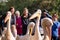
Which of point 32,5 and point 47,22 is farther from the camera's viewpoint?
point 32,5

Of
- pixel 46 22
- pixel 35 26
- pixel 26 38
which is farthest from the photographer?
pixel 35 26

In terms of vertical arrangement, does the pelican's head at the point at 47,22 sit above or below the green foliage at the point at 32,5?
above

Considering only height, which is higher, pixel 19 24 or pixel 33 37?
pixel 33 37

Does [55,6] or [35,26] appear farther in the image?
[55,6]

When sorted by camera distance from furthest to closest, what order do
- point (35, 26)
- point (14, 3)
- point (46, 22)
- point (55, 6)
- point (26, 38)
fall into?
point (14, 3), point (55, 6), point (35, 26), point (26, 38), point (46, 22)

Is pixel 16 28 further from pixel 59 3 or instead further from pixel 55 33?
pixel 59 3

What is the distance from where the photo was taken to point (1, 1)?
61.4 feet

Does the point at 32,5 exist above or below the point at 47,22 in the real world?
below

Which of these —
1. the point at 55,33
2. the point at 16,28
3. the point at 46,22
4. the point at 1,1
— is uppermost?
the point at 46,22

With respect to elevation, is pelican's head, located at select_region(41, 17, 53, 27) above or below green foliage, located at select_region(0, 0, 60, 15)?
above

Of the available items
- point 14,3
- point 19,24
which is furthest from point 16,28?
point 14,3

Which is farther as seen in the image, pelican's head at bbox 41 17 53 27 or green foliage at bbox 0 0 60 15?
green foliage at bbox 0 0 60 15

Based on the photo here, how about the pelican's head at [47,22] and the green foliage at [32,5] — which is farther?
the green foliage at [32,5]

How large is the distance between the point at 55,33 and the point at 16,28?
170 cm
